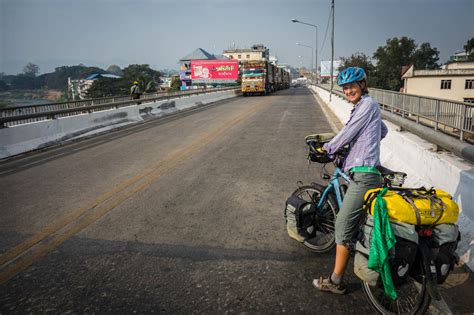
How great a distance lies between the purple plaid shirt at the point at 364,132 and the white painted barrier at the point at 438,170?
1.49 meters

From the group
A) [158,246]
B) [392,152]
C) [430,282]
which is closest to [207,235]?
[158,246]

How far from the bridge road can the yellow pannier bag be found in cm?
96

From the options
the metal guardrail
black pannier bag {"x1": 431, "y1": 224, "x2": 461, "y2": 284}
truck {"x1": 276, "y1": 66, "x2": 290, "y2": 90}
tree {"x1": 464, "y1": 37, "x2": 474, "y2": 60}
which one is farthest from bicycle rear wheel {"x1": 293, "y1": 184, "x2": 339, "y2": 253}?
tree {"x1": 464, "y1": 37, "x2": 474, "y2": 60}

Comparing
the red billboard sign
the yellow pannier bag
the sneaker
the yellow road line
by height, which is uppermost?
the red billboard sign

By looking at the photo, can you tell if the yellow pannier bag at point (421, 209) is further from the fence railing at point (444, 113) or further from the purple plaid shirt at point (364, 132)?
the fence railing at point (444, 113)

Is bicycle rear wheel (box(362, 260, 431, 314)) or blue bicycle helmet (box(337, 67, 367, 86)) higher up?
blue bicycle helmet (box(337, 67, 367, 86))

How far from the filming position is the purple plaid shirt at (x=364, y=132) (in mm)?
3041

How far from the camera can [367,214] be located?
2816 millimetres

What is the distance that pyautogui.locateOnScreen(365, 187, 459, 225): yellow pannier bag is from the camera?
8.23 ft

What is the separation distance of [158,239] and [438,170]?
3.77 m

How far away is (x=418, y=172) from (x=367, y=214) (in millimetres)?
3226

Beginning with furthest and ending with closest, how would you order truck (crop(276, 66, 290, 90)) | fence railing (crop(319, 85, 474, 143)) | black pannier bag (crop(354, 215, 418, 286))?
truck (crop(276, 66, 290, 90))
fence railing (crop(319, 85, 474, 143))
black pannier bag (crop(354, 215, 418, 286))

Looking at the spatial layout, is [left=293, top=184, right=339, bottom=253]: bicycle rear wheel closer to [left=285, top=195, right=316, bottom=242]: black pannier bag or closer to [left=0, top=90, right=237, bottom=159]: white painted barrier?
[left=285, top=195, right=316, bottom=242]: black pannier bag

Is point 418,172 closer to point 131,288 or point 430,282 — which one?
point 430,282
